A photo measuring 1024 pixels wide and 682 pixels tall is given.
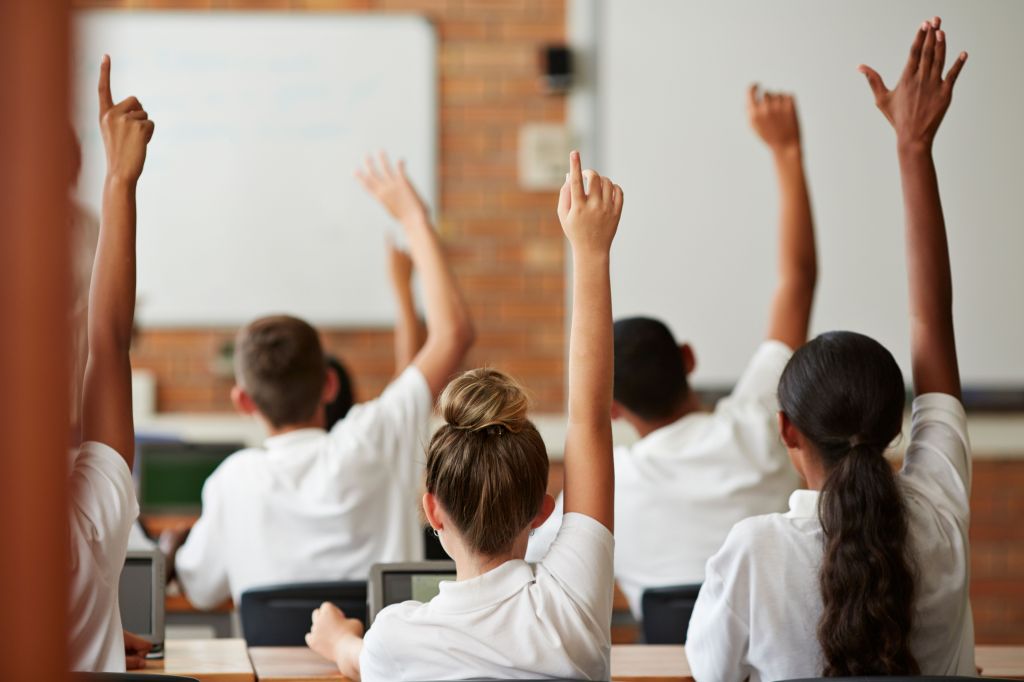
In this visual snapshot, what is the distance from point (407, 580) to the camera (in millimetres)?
1724

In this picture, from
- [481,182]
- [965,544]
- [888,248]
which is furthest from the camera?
[481,182]

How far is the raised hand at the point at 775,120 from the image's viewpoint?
252 centimetres

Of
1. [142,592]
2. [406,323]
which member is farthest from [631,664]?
[406,323]

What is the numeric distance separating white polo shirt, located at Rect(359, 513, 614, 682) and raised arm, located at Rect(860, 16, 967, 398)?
658mm

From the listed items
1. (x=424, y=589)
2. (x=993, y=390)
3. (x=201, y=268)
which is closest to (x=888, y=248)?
(x=993, y=390)

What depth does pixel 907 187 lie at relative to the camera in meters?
1.83

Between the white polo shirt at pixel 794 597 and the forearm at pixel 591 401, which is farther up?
the forearm at pixel 591 401

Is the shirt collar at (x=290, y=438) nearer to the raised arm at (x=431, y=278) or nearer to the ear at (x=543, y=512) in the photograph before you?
the raised arm at (x=431, y=278)

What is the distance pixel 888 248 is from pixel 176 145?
294cm

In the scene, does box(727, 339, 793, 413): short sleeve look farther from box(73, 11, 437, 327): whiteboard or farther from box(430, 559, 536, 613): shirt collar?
box(73, 11, 437, 327): whiteboard

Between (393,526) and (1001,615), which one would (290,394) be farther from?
(1001,615)

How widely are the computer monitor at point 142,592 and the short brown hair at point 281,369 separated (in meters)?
0.78

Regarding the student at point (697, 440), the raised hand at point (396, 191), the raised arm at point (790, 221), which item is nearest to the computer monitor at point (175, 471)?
the raised hand at point (396, 191)

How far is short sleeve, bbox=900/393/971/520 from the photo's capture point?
163 centimetres
